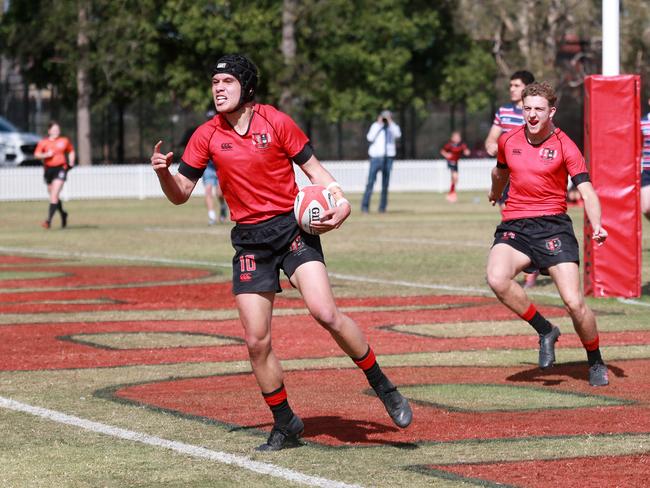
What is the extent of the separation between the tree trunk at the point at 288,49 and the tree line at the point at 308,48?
0.05 m

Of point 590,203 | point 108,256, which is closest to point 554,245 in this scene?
point 590,203

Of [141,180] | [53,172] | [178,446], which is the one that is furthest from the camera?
[141,180]

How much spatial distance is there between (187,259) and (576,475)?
47.8 feet

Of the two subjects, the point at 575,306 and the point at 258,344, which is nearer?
the point at 258,344

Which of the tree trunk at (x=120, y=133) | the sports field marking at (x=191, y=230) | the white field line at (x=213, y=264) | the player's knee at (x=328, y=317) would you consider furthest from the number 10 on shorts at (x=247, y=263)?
the tree trunk at (x=120, y=133)

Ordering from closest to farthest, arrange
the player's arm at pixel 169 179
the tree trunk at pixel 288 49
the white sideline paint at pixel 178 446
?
the white sideline paint at pixel 178 446, the player's arm at pixel 169 179, the tree trunk at pixel 288 49

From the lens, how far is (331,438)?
8.05m

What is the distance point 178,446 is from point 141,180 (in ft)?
124

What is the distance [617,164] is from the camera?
593 inches

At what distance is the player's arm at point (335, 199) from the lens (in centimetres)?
766

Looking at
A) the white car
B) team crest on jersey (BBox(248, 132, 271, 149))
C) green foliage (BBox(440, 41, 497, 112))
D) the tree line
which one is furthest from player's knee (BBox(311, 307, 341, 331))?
green foliage (BBox(440, 41, 497, 112))

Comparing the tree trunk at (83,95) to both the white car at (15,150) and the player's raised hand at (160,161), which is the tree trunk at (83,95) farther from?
the player's raised hand at (160,161)

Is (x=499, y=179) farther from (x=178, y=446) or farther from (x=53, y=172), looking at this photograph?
(x=53, y=172)

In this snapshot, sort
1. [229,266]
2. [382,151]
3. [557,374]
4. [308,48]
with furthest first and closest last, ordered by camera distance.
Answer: [308,48] → [382,151] → [229,266] → [557,374]
